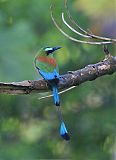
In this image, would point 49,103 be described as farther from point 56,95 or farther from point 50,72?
Result: point 56,95

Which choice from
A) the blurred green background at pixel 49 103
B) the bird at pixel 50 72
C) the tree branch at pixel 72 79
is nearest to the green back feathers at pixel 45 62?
the bird at pixel 50 72

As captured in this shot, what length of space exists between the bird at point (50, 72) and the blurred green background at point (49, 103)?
→ 141cm

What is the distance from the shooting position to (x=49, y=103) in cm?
588

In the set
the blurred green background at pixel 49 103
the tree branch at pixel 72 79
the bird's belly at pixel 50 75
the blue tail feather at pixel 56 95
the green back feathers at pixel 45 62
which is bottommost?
the blue tail feather at pixel 56 95

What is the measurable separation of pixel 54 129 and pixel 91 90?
482 mm

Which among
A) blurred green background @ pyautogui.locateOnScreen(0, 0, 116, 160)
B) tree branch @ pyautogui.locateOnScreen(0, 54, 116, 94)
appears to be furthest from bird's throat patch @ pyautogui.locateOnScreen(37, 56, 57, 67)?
blurred green background @ pyautogui.locateOnScreen(0, 0, 116, 160)

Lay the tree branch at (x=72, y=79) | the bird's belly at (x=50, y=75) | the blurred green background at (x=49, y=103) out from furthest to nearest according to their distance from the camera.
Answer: the blurred green background at (x=49, y=103)
the bird's belly at (x=50, y=75)
the tree branch at (x=72, y=79)

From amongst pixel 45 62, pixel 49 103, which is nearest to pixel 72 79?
pixel 45 62

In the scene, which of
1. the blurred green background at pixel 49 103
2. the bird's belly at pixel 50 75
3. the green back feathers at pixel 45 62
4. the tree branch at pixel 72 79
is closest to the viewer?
the tree branch at pixel 72 79

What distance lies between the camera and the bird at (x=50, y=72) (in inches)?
128

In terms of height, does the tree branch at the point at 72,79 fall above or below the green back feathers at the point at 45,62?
below

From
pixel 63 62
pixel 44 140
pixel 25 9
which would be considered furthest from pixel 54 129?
pixel 25 9

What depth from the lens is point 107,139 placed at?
19.3ft

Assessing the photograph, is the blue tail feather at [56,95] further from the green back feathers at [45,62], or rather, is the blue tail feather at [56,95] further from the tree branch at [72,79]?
the green back feathers at [45,62]
